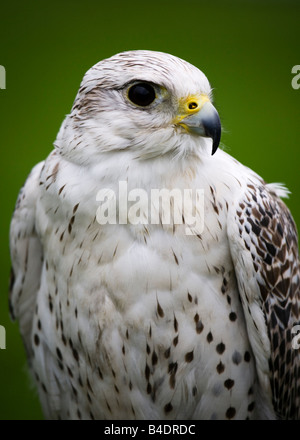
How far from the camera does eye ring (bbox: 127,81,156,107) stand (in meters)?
2.03

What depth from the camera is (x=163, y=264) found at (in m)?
2.15

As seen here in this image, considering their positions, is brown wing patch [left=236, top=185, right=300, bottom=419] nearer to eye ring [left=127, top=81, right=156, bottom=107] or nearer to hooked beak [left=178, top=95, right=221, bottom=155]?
hooked beak [left=178, top=95, right=221, bottom=155]

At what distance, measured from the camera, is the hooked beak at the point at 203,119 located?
1997 millimetres

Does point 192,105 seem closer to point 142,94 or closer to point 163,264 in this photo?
point 142,94

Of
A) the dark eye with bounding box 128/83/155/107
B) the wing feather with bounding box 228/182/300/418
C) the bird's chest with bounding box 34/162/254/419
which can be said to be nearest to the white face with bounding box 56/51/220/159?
the dark eye with bounding box 128/83/155/107

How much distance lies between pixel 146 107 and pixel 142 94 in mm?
46

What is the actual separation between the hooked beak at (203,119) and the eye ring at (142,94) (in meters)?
0.12

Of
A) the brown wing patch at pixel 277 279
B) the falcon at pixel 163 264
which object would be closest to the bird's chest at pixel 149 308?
the falcon at pixel 163 264

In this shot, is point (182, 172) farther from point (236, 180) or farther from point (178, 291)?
point (178, 291)

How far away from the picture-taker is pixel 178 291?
216 centimetres
